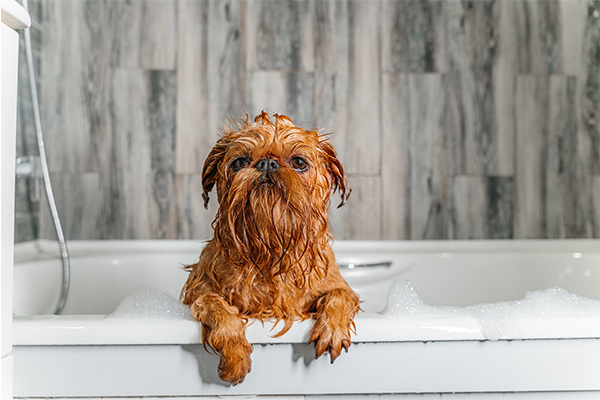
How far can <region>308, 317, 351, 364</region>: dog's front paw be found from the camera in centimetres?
103

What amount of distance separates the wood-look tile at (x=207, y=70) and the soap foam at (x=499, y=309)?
1448mm

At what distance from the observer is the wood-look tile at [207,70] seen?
2.36 m

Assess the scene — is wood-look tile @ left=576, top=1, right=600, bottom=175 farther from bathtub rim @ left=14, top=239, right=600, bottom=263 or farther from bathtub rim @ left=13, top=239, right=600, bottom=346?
bathtub rim @ left=13, top=239, right=600, bottom=346

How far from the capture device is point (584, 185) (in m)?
2.46

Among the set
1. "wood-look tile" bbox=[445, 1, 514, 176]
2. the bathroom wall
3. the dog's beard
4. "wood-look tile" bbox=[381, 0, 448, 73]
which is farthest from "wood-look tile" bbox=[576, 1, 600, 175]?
the dog's beard

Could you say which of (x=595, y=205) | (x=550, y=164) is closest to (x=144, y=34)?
(x=550, y=164)

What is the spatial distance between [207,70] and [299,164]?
1.44 meters

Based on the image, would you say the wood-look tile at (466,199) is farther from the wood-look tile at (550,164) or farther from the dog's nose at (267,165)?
the dog's nose at (267,165)

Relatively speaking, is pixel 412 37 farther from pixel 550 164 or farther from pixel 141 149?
pixel 141 149

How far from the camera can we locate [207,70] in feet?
7.75

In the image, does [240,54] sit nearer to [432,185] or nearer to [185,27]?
[185,27]

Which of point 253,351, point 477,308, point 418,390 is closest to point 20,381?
point 253,351

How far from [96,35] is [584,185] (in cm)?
239

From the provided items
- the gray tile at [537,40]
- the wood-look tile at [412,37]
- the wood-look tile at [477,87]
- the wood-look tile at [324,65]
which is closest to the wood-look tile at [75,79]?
the wood-look tile at [324,65]
